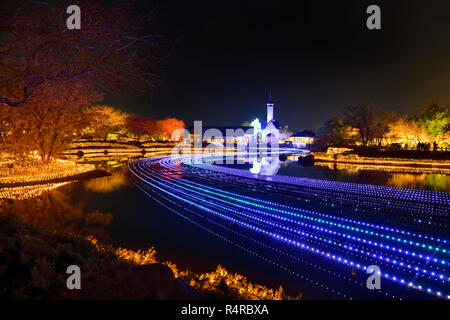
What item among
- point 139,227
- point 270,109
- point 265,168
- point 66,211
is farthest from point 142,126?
point 139,227

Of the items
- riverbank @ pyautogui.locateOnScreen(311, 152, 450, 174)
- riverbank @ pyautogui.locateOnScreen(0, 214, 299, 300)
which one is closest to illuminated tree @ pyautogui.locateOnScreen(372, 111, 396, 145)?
riverbank @ pyautogui.locateOnScreen(311, 152, 450, 174)

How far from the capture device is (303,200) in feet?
41.2

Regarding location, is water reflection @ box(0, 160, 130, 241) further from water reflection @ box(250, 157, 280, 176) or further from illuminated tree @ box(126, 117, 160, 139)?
illuminated tree @ box(126, 117, 160, 139)

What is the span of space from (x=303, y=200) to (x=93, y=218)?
9.22m

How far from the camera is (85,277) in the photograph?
3924mm

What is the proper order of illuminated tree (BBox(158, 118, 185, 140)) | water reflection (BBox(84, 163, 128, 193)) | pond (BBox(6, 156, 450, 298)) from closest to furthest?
pond (BBox(6, 156, 450, 298))
water reflection (BBox(84, 163, 128, 193))
illuminated tree (BBox(158, 118, 185, 140))

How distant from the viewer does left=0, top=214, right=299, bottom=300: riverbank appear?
3355mm

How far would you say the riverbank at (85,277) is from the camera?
11.0ft

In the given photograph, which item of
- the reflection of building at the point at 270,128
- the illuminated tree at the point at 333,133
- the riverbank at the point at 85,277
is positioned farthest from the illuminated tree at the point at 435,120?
the riverbank at the point at 85,277

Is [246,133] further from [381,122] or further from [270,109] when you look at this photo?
[381,122]
